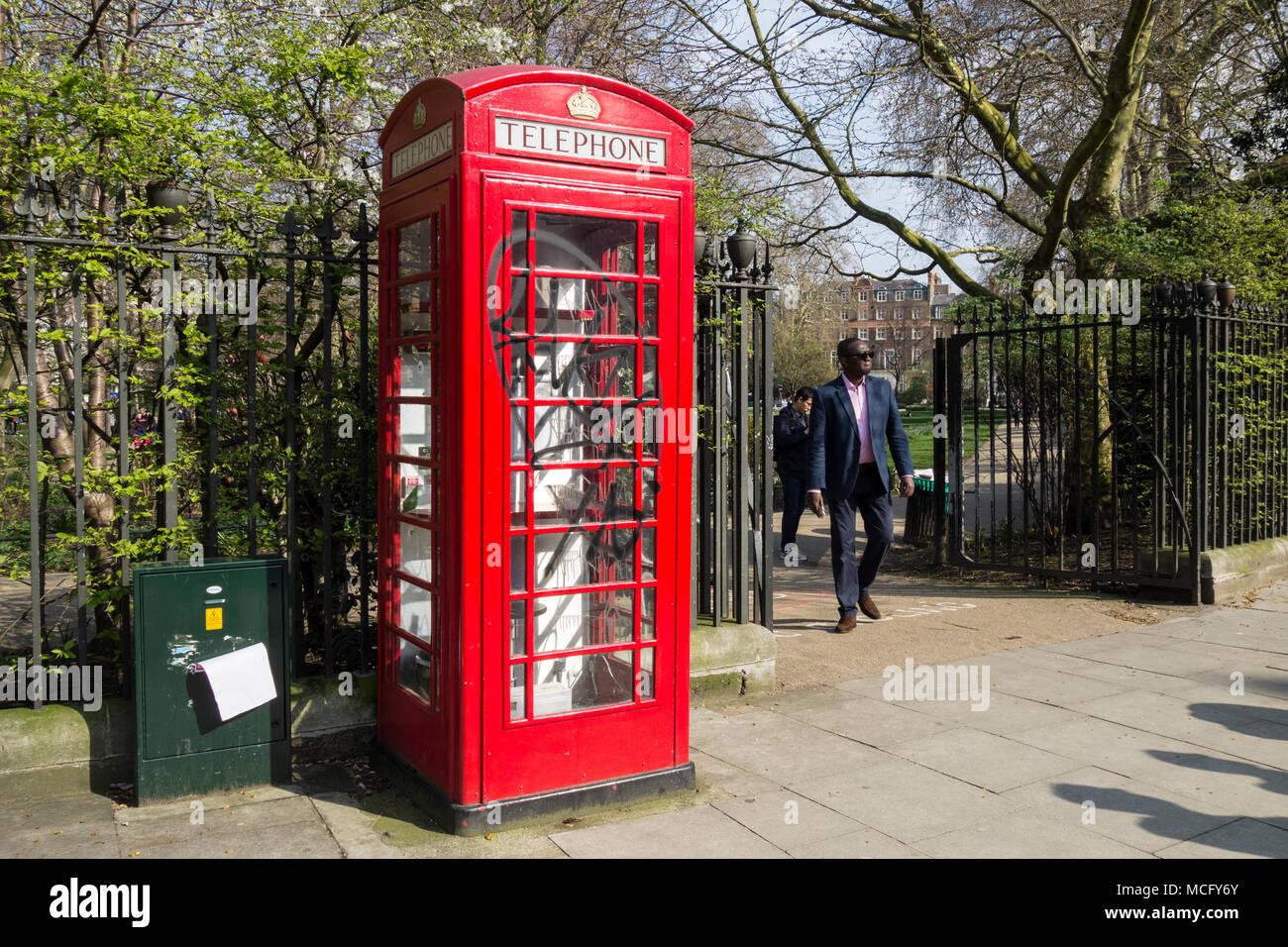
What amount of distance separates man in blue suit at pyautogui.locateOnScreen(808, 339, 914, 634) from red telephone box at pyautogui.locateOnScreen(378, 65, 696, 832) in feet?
10.9

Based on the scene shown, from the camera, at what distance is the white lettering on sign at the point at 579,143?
156 inches

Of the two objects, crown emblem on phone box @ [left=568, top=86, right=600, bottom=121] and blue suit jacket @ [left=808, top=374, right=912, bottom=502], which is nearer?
crown emblem on phone box @ [left=568, top=86, right=600, bottom=121]

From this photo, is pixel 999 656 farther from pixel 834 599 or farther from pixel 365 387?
pixel 365 387

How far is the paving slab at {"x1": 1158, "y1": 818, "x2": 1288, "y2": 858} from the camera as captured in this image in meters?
3.81

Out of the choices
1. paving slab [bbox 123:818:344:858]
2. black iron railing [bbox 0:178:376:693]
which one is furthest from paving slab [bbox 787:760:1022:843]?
black iron railing [bbox 0:178:376:693]

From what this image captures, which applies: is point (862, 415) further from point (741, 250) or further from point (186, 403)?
point (186, 403)

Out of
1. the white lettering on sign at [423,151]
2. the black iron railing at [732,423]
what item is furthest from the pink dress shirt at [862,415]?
the white lettering on sign at [423,151]

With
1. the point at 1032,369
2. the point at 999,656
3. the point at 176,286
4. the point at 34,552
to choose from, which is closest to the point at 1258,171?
the point at 1032,369

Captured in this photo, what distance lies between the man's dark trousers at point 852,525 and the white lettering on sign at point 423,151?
14.1ft

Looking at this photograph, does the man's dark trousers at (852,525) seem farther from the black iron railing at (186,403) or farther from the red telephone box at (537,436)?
the black iron railing at (186,403)

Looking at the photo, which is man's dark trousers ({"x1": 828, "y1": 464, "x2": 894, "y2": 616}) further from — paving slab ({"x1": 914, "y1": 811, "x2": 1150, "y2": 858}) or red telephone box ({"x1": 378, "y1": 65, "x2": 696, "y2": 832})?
paving slab ({"x1": 914, "y1": 811, "x2": 1150, "y2": 858})

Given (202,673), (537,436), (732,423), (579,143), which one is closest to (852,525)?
(732,423)

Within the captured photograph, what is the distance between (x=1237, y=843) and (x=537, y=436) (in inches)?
124

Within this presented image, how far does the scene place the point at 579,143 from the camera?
4113 mm
